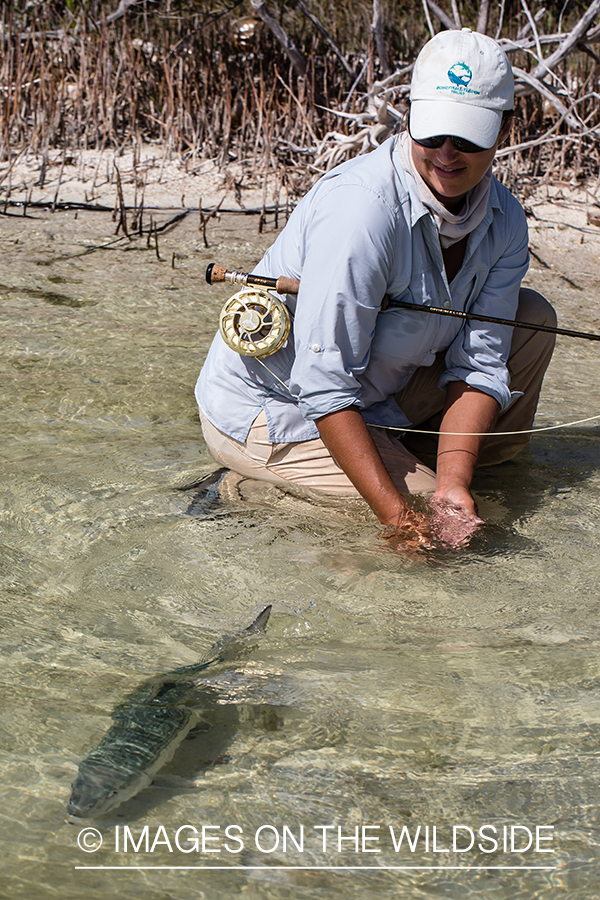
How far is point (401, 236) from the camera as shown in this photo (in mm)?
2625

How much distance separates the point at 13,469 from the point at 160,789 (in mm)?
1792

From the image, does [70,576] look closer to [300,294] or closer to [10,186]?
[300,294]

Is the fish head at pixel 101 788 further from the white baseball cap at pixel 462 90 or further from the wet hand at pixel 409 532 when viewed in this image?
the white baseball cap at pixel 462 90

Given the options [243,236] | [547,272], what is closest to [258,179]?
[243,236]

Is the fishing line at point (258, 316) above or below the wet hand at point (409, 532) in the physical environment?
above

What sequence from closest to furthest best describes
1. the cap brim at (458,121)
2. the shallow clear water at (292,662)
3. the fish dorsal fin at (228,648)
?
1. the shallow clear water at (292,662)
2. the fish dorsal fin at (228,648)
3. the cap brim at (458,121)

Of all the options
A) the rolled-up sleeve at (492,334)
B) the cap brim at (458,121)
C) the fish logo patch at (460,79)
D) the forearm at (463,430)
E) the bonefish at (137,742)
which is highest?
the fish logo patch at (460,79)

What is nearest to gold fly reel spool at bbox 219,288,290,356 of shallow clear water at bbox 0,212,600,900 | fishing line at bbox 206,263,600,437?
fishing line at bbox 206,263,600,437

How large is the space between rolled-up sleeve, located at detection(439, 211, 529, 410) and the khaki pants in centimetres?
19

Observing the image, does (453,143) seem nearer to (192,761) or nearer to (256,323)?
(256,323)

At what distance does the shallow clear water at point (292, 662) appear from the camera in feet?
5.77

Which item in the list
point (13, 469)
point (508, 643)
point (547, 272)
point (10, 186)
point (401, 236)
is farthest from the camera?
point (10, 186)

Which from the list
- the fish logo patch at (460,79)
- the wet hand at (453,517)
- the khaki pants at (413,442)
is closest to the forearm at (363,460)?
the wet hand at (453,517)

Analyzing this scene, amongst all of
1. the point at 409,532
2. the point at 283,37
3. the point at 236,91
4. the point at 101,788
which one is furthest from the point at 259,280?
the point at 236,91
